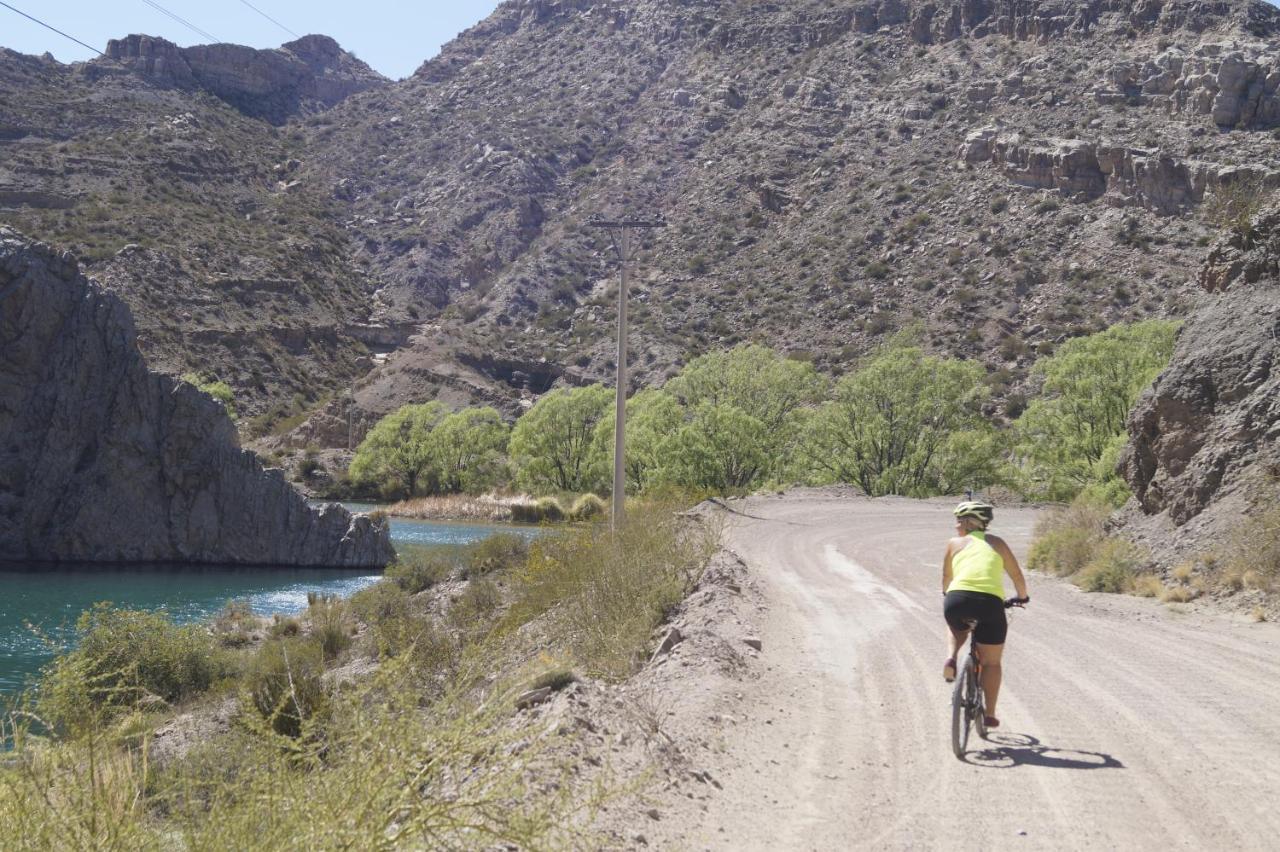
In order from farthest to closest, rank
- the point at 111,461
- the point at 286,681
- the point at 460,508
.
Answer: the point at 460,508, the point at 111,461, the point at 286,681

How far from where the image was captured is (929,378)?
50969mm

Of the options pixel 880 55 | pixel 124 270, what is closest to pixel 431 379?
pixel 124 270

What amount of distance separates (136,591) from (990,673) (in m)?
35.2

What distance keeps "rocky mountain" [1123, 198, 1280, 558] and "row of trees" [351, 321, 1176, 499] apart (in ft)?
63.4

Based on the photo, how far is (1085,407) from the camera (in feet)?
143

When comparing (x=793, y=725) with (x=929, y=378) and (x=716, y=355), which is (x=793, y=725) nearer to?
(x=929, y=378)

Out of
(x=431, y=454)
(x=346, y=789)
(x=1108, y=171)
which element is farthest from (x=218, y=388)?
(x=346, y=789)

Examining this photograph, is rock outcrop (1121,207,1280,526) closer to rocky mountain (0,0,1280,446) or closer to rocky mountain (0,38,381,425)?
rocky mountain (0,0,1280,446)

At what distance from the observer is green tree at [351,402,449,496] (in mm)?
73144

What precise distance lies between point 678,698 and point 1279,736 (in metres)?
4.73

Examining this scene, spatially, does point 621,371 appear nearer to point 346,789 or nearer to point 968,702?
point 968,702

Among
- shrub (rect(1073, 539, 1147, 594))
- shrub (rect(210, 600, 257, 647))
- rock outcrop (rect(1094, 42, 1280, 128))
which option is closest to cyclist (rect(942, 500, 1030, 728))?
shrub (rect(1073, 539, 1147, 594))

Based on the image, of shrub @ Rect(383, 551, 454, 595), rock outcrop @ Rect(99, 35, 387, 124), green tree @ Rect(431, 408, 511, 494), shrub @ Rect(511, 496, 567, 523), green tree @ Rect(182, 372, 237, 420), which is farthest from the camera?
rock outcrop @ Rect(99, 35, 387, 124)

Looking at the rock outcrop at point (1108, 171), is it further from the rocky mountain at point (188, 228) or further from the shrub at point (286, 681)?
the shrub at point (286, 681)
